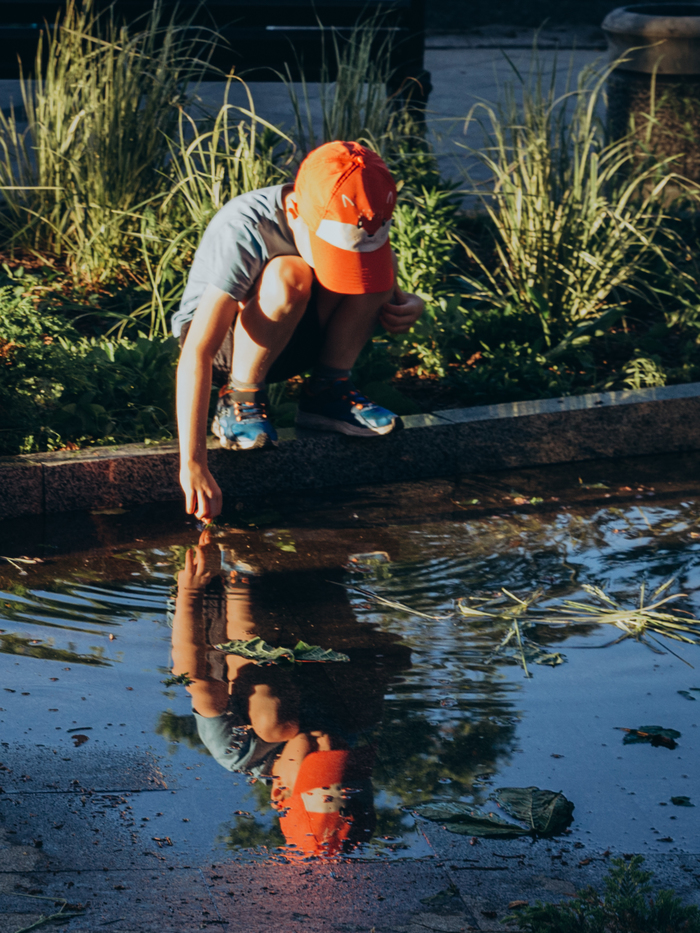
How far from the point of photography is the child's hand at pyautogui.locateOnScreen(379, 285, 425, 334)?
352 centimetres

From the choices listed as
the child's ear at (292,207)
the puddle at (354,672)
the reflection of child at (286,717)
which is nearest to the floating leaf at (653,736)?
the puddle at (354,672)

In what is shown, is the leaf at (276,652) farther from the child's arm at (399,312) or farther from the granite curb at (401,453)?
the child's arm at (399,312)

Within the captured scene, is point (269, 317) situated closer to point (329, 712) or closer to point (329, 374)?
point (329, 374)

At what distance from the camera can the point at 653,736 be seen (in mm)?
2418

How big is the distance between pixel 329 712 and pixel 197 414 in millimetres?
987

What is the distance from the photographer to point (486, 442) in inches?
153

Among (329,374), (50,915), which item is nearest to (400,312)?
(329,374)

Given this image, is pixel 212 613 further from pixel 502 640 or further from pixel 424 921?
pixel 424 921

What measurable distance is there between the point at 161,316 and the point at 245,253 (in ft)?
3.14

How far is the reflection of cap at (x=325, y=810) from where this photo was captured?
205 centimetres

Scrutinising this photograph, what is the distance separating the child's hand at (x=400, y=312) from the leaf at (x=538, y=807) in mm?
1736

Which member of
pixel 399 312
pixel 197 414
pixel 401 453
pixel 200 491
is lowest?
pixel 401 453

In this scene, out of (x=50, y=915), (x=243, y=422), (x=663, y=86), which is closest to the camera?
(x=50, y=915)

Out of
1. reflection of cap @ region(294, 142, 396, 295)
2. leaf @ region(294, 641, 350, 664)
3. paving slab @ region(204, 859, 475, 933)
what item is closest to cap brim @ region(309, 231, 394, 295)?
reflection of cap @ region(294, 142, 396, 295)
